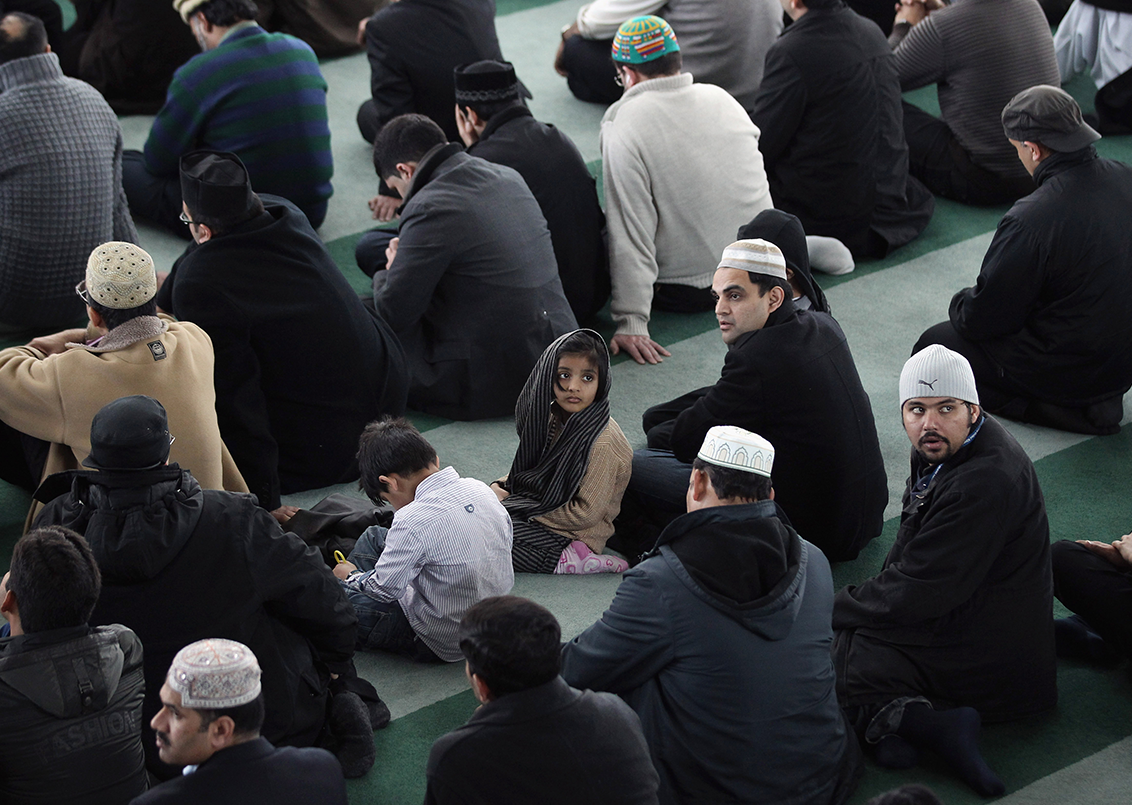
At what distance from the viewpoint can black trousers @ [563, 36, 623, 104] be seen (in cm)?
658

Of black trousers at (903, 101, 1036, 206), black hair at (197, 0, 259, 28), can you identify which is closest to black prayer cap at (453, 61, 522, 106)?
black hair at (197, 0, 259, 28)

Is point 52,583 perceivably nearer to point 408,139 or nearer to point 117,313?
point 117,313

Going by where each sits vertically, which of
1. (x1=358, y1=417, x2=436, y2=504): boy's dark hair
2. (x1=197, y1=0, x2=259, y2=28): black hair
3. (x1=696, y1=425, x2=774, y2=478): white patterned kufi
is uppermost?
(x1=197, y1=0, x2=259, y2=28): black hair

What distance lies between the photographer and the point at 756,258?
371 cm

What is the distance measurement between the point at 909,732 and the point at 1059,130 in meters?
2.10

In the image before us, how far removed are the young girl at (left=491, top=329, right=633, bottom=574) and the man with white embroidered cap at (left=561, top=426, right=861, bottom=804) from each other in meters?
0.97

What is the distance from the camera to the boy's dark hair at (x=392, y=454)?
3408 millimetres

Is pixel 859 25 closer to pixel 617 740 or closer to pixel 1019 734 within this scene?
pixel 1019 734

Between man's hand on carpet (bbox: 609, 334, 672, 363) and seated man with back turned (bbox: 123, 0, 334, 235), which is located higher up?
seated man with back turned (bbox: 123, 0, 334, 235)

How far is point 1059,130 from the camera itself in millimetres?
4242

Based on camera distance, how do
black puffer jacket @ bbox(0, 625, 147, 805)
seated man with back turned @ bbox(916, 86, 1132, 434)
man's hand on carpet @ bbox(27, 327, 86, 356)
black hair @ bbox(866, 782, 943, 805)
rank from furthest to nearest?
seated man with back turned @ bbox(916, 86, 1132, 434) < man's hand on carpet @ bbox(27, 327, 86, 356) < black puffer jacket @ bbox(0, 625, 147, 805) < black hair @ bbox(866, 782, 943, 805)

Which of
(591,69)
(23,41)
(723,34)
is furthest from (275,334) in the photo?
(591,69)

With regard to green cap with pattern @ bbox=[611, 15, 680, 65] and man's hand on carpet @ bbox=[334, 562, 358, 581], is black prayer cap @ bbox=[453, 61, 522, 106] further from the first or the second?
man's hand on carpet @ bbox=[334, 562, 358, 581]

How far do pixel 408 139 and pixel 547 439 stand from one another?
4.18 ft
